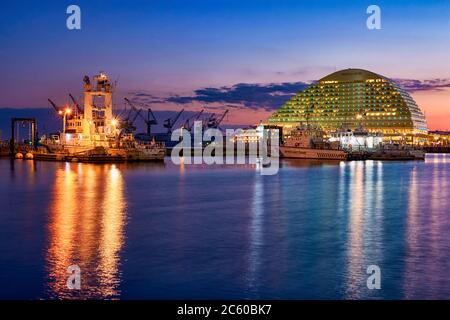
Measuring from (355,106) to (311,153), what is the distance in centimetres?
8916

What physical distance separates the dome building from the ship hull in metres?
74.9

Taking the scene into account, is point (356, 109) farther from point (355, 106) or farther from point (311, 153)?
point (311, 153)

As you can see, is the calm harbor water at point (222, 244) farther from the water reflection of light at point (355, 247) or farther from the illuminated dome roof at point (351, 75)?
the illuminated dome roof at point (351, 75)

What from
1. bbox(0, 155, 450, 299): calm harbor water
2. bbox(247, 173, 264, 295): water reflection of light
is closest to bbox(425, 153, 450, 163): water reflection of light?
bbox(0, 155, 450, 299): calm harbor water

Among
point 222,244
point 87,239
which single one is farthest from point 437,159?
point 87,239

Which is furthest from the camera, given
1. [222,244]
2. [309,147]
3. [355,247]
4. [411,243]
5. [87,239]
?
[309,147]

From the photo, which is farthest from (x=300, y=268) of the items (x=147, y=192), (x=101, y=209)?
(x=147, y=192)

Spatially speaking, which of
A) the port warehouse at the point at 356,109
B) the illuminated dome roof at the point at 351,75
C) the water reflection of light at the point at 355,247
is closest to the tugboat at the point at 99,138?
the water reflection of light at the point at 355,247

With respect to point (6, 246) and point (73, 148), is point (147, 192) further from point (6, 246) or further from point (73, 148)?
point (73, 148)

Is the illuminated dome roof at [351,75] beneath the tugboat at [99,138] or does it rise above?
above

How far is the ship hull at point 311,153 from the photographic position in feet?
305

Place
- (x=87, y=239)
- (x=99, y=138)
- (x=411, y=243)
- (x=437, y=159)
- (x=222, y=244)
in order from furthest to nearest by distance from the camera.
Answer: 1. (x=437, y=159)
2. (x=99, y=138)
3. (x=411, y=243)
4. (x=87, y=239)
5. (x=222, y=244)

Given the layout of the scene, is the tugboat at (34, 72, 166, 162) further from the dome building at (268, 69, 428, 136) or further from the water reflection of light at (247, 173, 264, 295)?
the dome building at (268, 69, 428, 136)

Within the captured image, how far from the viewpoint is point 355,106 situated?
179125 mm
